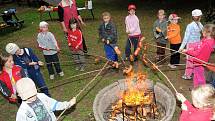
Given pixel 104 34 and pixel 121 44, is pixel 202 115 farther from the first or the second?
pixel 121 44

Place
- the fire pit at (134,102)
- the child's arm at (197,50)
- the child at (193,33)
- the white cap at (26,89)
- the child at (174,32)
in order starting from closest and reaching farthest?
the white cap at (26,89), the fire pit at (134,102), the child's arm at (197,50), the child at (193,33), the child at (174,32)

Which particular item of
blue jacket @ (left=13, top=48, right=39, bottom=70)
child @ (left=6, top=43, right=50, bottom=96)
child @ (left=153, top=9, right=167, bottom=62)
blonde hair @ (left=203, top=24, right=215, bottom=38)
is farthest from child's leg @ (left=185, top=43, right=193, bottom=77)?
blue jacket @ (left=13, top=48, right=39, bottom=70)

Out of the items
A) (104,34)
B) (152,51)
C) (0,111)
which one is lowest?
(0,111)

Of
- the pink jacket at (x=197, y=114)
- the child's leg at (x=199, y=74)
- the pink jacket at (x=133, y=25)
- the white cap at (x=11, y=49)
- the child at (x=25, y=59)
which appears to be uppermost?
the pink jacket at (x=133, y=25)

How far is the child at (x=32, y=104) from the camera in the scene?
434 centimetres

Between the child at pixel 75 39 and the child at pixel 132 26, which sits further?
the child at pixel 132 26

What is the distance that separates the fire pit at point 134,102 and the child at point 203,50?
46.3 inches

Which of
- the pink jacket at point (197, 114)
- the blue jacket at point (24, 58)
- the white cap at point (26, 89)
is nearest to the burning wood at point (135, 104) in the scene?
the pink jacket at point (197, 114)

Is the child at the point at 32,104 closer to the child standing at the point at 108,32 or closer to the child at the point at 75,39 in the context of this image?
the child at the point at 75,39

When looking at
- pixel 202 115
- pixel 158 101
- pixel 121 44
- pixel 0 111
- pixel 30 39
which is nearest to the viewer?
pixel 202 115

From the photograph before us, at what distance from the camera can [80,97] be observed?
814 centimetres

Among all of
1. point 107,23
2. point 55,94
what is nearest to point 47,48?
point 55,94

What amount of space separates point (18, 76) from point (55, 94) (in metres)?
2.22

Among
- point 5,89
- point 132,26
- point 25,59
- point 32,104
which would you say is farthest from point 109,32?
point 32,104
